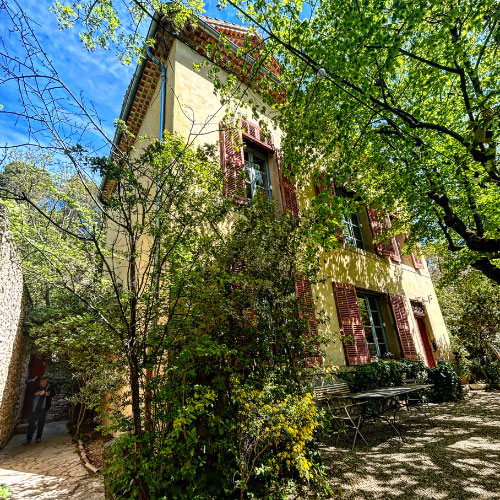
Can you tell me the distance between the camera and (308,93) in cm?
528

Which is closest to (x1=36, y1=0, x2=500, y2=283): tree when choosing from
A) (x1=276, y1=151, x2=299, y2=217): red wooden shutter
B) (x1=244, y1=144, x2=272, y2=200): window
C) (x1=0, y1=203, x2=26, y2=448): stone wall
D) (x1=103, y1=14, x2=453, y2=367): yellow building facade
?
(x1=276, y1=151, x2=299, y2=217): red wooden shutter

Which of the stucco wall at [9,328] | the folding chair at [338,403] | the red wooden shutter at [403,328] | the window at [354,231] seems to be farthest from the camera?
the window at [354,231]

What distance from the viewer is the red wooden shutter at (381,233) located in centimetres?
900

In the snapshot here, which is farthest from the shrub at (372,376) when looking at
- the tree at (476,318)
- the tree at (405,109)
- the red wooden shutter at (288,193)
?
the tree at (476,318)

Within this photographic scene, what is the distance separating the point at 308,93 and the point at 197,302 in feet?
14.9

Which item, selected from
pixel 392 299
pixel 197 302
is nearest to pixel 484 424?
pixel 392 299

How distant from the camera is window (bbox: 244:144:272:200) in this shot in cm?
676

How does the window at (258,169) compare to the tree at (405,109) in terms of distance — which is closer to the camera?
the tree at (405,109)

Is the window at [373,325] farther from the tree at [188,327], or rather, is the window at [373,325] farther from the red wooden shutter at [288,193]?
the tree at [188,327]

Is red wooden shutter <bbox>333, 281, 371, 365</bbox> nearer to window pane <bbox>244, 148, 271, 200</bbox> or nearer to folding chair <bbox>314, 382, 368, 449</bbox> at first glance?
folding chair <bbox>314, 382, 368, 449</bbox>

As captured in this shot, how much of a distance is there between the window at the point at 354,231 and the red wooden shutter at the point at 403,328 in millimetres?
1866

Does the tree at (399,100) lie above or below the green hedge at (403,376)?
above

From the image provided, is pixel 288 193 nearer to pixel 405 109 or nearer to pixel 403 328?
pixel 405 109

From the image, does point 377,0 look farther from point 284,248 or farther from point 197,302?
point 197,302
